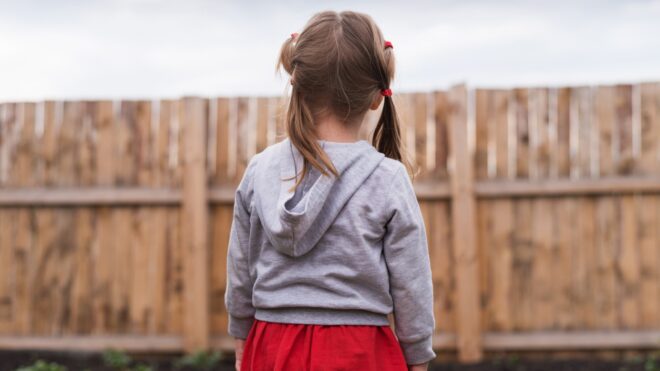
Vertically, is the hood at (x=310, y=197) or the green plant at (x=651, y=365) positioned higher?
the hood at (x=310, y=197)

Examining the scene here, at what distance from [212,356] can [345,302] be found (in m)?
4.20

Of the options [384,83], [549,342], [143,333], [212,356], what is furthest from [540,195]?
[384,83]

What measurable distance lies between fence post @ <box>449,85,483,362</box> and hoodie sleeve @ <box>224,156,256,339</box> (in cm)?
378

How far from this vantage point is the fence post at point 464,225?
5871 millimetres

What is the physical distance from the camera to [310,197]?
2004 mm

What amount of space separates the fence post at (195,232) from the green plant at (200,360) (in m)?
0.07

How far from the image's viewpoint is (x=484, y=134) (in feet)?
19.7

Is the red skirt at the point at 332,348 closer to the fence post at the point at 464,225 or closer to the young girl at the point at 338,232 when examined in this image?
the young girl at the point at 338,232

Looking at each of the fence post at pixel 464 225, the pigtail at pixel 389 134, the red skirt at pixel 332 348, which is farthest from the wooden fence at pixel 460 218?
the red skirt at pixel 332 348

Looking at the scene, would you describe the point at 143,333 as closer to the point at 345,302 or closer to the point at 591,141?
the point at 591,141

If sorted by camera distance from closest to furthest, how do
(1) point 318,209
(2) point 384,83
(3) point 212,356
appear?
(1) point 318,209
(2) point 384,83
(3) point 212,356

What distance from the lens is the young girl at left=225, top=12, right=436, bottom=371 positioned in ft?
6.62

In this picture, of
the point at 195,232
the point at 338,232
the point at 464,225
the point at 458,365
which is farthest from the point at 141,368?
the point at 338,232

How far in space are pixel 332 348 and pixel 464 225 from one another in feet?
13.1
